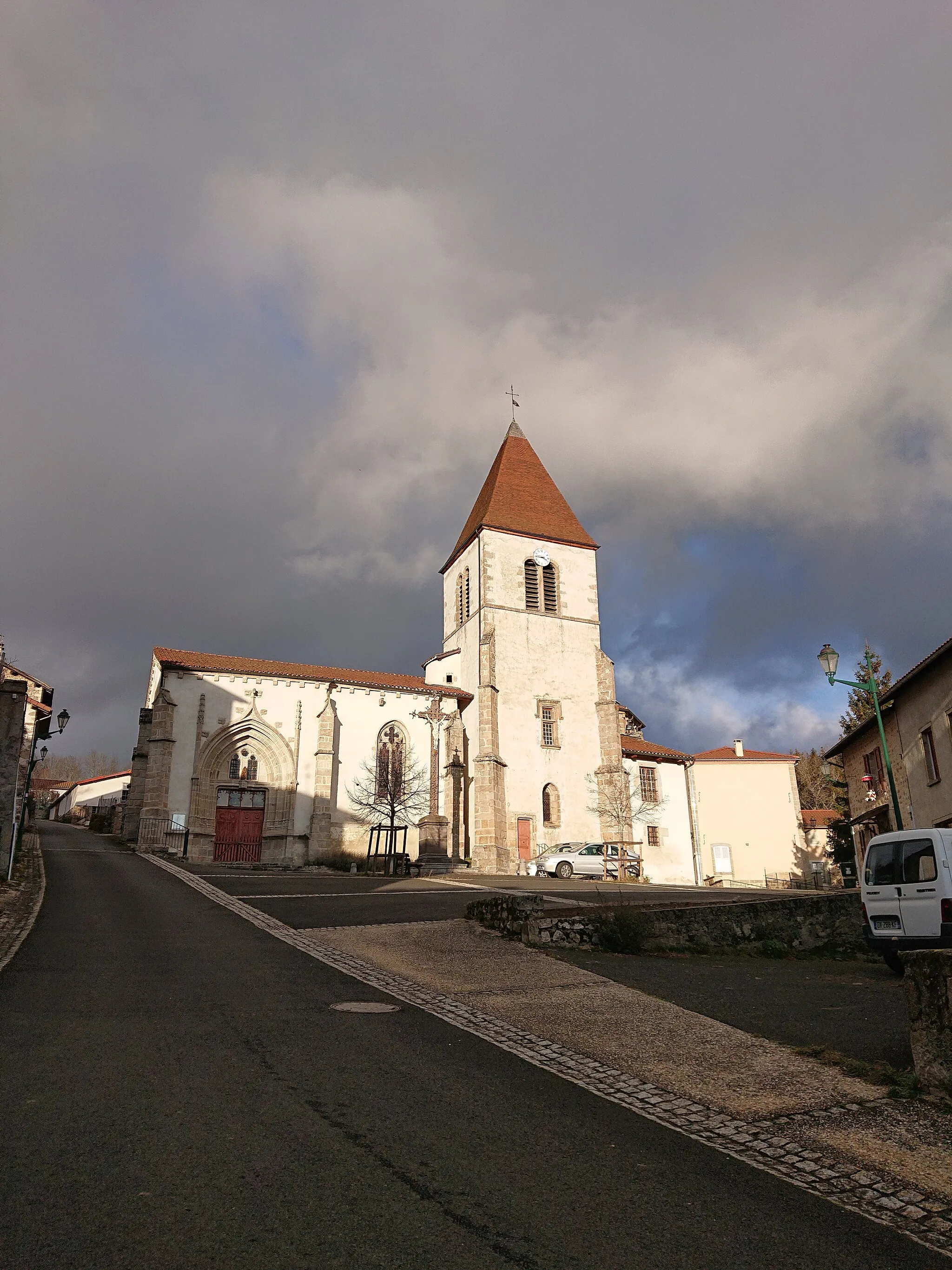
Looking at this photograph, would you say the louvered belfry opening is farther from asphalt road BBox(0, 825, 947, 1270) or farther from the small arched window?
asphalt road BBox(0, 825, 947, 1270)

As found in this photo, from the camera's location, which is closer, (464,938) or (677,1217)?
(677,1217)

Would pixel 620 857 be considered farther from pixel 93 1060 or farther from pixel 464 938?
pixel 93 1060

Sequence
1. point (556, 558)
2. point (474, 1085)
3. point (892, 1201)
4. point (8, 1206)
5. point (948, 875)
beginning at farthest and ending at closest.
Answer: point (556, 558)
point (948, 875)
point (474, 1085)
point (892, 1201)
point (8, 1206)

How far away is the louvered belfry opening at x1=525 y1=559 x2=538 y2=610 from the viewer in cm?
4103

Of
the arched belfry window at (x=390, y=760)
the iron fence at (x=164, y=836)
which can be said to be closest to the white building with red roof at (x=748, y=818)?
the arched belfry window at (x=390, y=760)

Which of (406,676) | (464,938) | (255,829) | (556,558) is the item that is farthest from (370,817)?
(464,938)

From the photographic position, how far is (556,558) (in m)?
42.5

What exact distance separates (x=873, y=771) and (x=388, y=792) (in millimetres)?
19326

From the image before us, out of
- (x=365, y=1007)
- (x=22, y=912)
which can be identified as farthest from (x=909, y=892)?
(x=22, y=912)

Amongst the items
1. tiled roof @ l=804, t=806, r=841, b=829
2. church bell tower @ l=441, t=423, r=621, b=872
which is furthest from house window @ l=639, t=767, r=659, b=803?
tiled roof @ l=804, t=806, r=841, b=829

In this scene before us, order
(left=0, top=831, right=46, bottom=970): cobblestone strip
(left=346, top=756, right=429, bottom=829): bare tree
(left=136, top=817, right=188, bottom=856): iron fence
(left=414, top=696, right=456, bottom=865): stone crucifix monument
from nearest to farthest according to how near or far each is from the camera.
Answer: (left=0, top=831, right=46, bottom=970): cobblestone strip, (left=414, top=696, right=456, bottom=865): stone crucifix monument, (left=136, top=817, right=188, bottom=856): iron fence, (left=346, top=756, right=429, bottom=829): bare tree

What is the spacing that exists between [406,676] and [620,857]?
1553 cm

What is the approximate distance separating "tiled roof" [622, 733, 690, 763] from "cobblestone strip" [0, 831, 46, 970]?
26.1 metres

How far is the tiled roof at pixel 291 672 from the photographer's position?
33344mm
